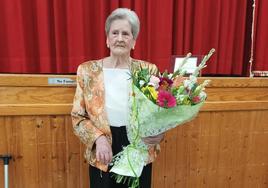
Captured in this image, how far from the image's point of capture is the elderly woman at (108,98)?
1.14 m

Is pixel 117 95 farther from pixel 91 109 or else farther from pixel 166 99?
pixel 166 99

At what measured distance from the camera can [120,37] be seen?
112cm

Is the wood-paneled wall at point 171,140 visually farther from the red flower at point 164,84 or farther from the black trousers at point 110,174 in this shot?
the red flower at point 164,84

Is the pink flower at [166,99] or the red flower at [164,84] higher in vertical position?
the red flower at [164,84]

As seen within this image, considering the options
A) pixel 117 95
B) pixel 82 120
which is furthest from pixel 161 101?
pixel 82 120

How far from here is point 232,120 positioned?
71.3 inches

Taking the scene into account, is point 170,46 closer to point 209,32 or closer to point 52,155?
point 209,32

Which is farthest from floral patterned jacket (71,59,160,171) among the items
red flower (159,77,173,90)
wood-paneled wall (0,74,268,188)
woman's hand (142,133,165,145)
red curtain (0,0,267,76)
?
red curtain (0,0,267,76)

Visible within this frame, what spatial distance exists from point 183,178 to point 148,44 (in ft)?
3.07

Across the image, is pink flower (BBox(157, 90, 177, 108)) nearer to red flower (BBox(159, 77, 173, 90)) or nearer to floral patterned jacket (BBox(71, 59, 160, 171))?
red flower (BBox(159, 77, 173, 90))

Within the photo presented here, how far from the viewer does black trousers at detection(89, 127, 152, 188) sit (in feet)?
3.92

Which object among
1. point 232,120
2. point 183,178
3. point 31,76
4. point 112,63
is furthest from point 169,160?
point 31,76

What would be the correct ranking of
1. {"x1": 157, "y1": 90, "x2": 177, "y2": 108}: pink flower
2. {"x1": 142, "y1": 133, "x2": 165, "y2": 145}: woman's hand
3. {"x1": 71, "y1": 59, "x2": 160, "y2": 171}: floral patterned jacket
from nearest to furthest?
{"x1": 157, "y1": 90, "x2": 177, "y2": 108}: pink flower, {"x1": 142, "y1": 133, "x2": 165, "y2": 145}: woman's hand, {"x1": 71, "y1": 59, "x2": 160, "y2": 171}: floral patterned jacket

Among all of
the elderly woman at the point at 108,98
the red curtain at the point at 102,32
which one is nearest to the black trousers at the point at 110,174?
the elderly woman at the point at 108,98
